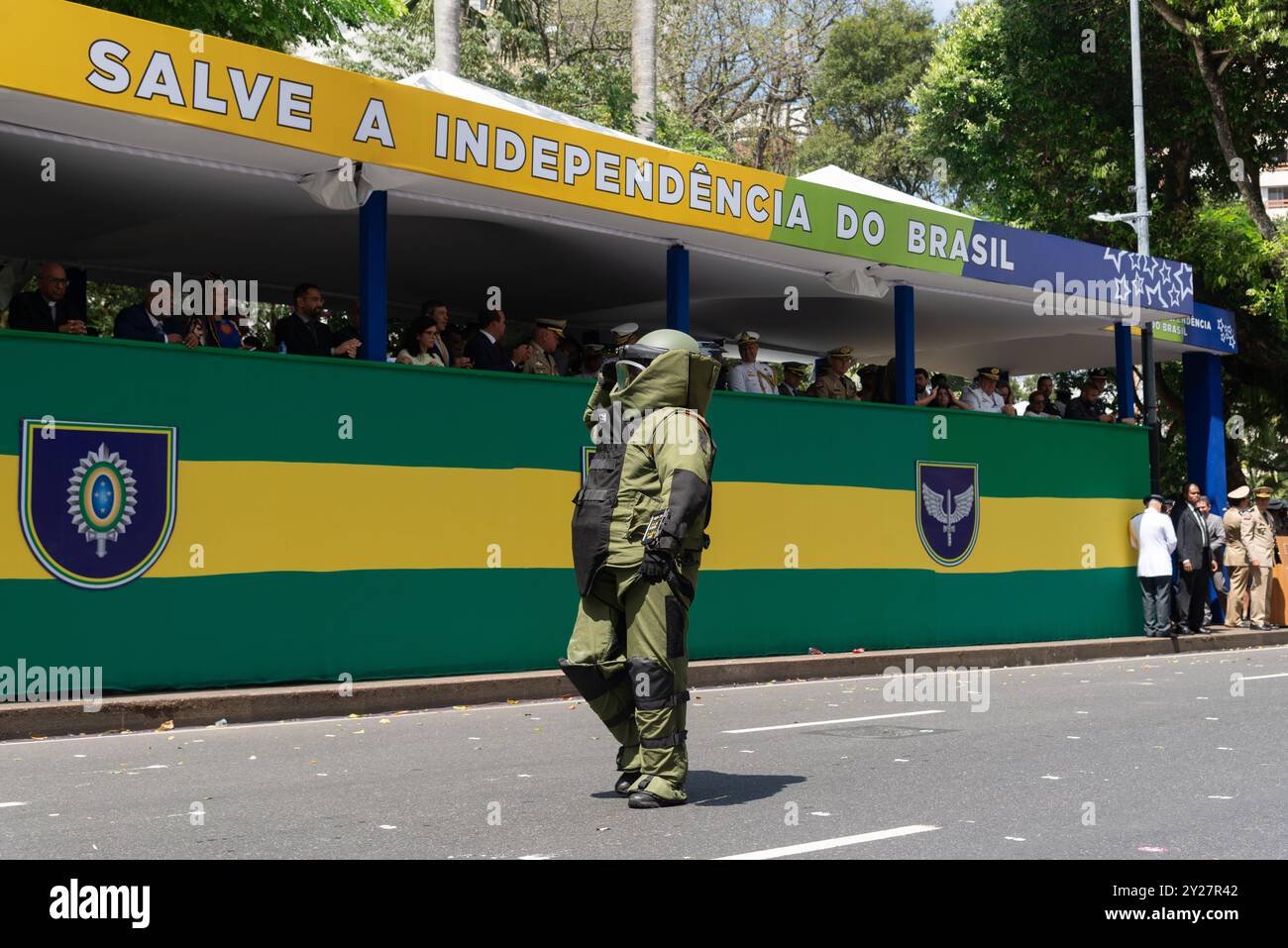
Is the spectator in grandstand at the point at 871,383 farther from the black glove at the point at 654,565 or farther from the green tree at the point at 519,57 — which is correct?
the green tree at the point at 519,57

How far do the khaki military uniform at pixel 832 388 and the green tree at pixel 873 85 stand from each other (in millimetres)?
28753

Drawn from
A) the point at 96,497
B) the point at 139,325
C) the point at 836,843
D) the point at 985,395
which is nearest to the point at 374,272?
the point at 139,325

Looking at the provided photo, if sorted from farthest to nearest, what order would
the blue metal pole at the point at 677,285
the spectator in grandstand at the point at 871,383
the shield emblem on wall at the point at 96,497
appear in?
1. the spectator in grandstand at the point at 871,383
2. the blue metal pole at the point at 677,285
3. the shield emblem on wall at the point at 96,497

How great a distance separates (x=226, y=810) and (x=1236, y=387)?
26.3m

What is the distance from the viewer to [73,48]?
30.3 ft

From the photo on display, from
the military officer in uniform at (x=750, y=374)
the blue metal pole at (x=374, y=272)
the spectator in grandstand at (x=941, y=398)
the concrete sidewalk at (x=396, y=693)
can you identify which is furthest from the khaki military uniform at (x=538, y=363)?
the spectator in grandstand at (x=941, y=398)

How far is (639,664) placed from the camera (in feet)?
21.6

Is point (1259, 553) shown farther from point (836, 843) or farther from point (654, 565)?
point (836, 843)

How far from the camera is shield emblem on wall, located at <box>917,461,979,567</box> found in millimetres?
15961

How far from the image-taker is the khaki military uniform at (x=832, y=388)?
1562 centimetres

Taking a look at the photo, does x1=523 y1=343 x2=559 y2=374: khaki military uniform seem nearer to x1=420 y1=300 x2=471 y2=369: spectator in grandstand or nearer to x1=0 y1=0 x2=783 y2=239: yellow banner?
x1=420 y1=300 x2=471 y2=369: spectator in grandstand

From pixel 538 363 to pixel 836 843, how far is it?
8.05 m

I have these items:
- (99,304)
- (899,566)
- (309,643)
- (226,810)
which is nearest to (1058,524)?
→ (899,566)

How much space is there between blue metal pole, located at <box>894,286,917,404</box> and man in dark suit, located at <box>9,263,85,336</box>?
8.83 meters
